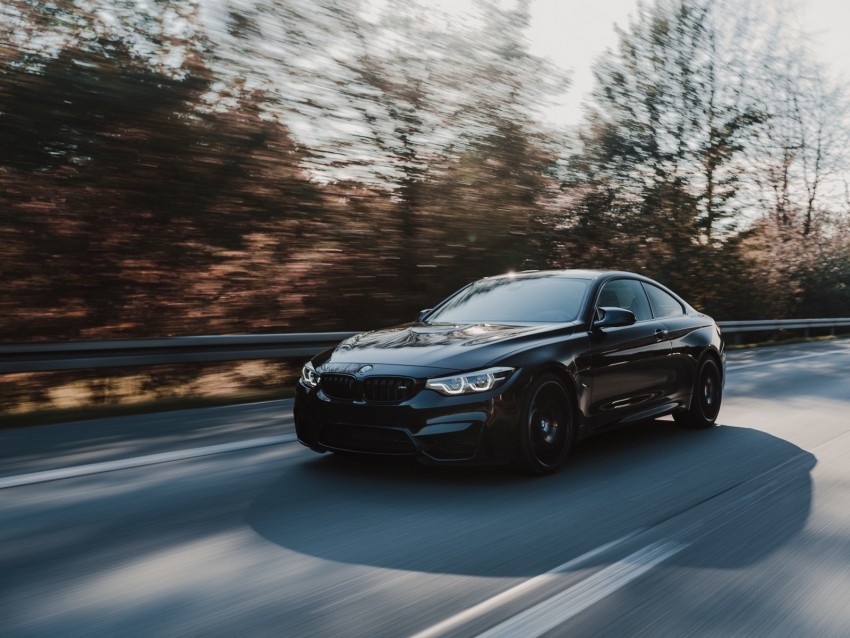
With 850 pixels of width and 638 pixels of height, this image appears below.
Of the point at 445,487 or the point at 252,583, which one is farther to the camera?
the point at 445,487

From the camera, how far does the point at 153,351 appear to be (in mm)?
9633

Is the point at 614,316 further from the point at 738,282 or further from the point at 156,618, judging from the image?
the point at 738,282

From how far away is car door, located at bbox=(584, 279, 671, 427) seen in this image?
6.41 metres

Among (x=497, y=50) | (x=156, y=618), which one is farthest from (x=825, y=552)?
(x=497, y=50)

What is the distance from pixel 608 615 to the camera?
3414 millimetres

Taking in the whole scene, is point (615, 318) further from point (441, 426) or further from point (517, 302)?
point (441, 426)

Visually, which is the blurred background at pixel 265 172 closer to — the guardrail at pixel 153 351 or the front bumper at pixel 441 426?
the guardrail at pixel 153 351

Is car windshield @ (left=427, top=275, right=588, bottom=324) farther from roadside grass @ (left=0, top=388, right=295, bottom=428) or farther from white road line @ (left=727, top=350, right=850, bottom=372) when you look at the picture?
white road line @ (left=727, top=350, right=850, bottom=372)

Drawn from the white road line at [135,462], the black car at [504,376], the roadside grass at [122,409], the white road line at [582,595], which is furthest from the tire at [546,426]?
the roadside grass at [122,409]

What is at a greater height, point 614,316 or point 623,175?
point 623,175

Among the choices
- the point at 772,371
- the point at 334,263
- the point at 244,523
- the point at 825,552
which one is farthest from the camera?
the point at 772,371

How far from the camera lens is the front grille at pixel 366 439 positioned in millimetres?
5402

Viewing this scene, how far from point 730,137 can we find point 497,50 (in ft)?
42.5

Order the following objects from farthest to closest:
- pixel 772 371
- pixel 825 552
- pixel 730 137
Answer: pixel 730 137 < pixel 772 371 < pixel 825 552
